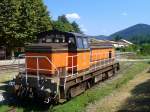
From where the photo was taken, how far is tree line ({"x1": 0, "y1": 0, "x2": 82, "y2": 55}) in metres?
41.8

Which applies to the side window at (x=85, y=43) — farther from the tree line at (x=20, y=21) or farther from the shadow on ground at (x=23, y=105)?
the tree line at (x=20, y=21)

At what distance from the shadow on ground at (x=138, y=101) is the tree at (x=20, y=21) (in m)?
27.2

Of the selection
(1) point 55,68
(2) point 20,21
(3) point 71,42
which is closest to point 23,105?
(1) point 55,68

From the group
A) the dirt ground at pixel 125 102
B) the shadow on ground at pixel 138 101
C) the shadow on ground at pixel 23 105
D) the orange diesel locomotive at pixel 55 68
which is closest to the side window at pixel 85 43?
the orange diesel locomotive at pixel 55 68

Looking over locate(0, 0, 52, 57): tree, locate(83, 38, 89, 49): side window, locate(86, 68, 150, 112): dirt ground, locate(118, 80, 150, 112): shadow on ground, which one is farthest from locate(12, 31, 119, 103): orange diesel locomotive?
locate(0, 0, 52, 57): tree

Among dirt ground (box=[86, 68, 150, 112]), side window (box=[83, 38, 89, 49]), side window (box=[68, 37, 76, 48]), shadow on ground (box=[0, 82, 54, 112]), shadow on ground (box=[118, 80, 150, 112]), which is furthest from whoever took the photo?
side window (box=[83, 38, 89, 49])

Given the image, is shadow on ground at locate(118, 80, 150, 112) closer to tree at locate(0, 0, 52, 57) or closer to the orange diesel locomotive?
the orange diesel locomotive

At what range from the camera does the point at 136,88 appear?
705 inches

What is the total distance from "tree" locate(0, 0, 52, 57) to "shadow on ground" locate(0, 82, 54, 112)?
2742 cm

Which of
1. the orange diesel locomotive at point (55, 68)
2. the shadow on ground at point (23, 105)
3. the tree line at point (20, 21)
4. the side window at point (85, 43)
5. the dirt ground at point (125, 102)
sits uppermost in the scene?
the tree line at point (20, 21)

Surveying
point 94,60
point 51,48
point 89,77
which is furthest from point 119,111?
point 94,60

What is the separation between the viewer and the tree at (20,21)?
137ft

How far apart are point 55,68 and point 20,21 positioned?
31.1 meters

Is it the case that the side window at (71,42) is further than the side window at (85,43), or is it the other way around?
the side window at (85,43)
